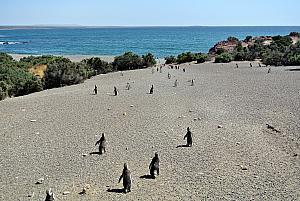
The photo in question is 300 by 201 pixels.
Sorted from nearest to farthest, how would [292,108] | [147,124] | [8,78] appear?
[147,124] < [292,108] < [8,78]

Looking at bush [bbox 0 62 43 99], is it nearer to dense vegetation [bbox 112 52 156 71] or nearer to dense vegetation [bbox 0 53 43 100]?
dense vegetation [bbox 0 53 43 100]

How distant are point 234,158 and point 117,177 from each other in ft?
14.0

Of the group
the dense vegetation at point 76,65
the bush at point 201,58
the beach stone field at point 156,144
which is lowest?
the bush at point 201,58

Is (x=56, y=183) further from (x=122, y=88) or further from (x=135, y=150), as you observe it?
(x=122, y=88)

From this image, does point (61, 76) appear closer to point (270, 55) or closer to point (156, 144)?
point (156, 144)

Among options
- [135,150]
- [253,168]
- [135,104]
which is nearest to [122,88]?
[135,104]

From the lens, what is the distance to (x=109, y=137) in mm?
18469

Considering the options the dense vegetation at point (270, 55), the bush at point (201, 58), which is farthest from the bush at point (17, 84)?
the dense vegetation at point (270, 55)

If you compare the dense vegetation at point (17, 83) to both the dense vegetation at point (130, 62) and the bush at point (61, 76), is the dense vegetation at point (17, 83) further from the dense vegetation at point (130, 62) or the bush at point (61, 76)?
the dense vegetation at point (130, 62)

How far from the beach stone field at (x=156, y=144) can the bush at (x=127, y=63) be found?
1999cm

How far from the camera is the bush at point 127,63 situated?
50.5m

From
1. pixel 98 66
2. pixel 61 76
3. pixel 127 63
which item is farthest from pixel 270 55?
pixel 61 76

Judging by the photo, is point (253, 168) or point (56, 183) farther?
point (253, 168)

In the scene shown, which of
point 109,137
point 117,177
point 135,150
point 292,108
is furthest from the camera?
point 292,108
